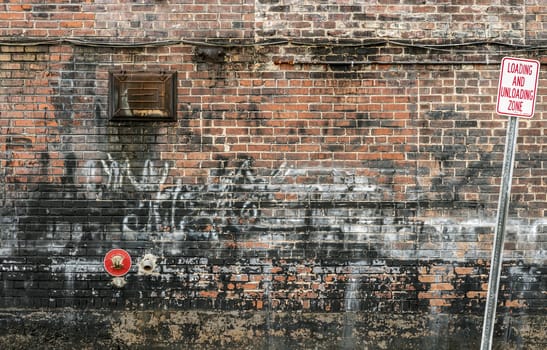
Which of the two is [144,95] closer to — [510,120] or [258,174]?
[258,174]

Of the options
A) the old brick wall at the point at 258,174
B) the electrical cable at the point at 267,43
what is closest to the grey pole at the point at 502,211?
the old brick wall at the point at 258,174

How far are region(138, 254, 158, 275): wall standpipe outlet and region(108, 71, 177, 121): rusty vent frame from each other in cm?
143

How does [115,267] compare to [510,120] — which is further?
[115,267]

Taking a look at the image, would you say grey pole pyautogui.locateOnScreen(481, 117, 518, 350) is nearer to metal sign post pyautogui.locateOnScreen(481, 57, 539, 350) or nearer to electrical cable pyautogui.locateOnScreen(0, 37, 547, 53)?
metal sign post pyautogui.locateOnScreen(481, 57, 539, 350)

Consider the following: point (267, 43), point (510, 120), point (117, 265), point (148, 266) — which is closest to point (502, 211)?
point (510, 120)

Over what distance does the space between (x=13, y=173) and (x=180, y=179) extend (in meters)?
1.74

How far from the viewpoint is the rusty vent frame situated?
5.42 meters

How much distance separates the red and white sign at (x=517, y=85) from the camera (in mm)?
3992

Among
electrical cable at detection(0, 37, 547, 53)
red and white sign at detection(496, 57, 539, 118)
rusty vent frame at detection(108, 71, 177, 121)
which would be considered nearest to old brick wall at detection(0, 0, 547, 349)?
electrical cable at detection(0, 37, 547, 53)

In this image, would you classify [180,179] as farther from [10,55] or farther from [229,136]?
[10,55]

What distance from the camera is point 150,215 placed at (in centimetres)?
546

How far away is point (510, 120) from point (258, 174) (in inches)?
97.8

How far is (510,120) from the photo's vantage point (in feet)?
13.1

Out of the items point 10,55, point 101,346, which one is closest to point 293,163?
point 101,346
